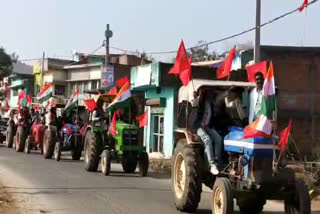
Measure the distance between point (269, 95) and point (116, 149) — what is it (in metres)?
8.98

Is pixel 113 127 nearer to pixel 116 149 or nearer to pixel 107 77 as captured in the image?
pixel 116 149

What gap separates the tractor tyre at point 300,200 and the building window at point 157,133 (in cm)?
1743

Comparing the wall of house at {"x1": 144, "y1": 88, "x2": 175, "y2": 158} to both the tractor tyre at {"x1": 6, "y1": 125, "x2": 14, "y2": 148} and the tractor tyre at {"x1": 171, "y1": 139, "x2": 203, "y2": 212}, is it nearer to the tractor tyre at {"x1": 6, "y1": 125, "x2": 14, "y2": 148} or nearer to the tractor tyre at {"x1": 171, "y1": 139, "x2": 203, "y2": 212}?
the tractor tyre at {"x1": 6, "y1": 125, "x2": 14, "y2": 148}

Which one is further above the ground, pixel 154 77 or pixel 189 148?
pixel 154 77

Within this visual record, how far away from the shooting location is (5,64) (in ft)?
210

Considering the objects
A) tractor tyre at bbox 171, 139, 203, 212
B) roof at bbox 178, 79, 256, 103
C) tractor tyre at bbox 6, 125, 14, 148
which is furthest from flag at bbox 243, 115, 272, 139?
tractor tyre at bbox 6, 125, 14, 148

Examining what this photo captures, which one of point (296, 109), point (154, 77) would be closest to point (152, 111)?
point (154, 77)

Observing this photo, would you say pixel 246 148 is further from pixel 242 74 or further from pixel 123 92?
pixel 242 74

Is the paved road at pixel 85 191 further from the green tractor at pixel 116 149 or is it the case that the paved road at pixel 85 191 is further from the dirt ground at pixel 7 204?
the green tractor at pixel 116 149

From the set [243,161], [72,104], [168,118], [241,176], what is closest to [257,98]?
[243,161]

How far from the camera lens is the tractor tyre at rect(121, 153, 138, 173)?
53.6 ft

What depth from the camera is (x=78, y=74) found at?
44.7m

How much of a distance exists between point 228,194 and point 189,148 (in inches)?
70.0

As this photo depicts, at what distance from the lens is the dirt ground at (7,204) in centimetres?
975
